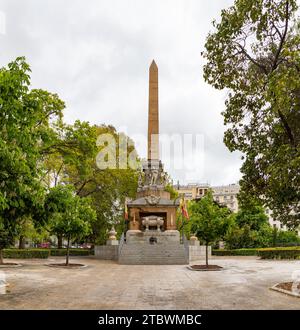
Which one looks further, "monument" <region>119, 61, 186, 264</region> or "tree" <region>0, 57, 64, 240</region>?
"monument" <region>119, 61, 186, 264</region>

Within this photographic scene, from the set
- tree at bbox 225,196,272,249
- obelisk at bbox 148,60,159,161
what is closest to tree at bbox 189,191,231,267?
obelisk at bbox 148,60,159,161

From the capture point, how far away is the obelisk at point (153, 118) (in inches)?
1399

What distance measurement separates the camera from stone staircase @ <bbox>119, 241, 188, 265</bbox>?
1135 inches

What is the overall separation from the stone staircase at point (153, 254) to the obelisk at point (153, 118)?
870cm

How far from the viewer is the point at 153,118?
3566 cm

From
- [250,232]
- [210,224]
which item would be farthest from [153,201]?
[250,232]

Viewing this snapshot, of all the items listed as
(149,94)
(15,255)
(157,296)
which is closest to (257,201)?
(157,296)

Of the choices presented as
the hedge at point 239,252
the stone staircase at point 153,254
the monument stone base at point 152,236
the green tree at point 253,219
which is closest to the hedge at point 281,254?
the hedge at point 239,252

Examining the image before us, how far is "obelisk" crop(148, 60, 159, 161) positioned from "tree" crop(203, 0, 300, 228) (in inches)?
785

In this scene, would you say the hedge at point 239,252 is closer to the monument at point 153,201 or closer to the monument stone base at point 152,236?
the monument at point 153,201

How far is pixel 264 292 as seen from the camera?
13359 mm

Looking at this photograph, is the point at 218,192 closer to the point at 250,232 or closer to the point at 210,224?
the point at 250,232

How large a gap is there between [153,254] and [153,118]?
1219cm

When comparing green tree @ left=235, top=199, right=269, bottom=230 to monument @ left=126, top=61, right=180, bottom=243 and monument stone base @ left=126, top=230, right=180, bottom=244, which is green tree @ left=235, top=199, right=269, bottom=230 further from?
monument stone base @ left=126, top=230, right=180, bottom=244
